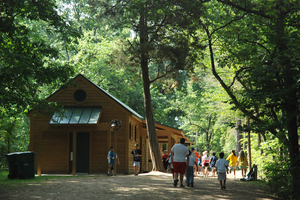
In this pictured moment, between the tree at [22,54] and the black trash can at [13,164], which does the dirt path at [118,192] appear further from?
the tree at [22,54]

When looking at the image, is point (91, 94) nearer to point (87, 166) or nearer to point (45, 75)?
point (87, 166)

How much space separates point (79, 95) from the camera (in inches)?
899

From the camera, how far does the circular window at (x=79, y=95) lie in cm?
2277

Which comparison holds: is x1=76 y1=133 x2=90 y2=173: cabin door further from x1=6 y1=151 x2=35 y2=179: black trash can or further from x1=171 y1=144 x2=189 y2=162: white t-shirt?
x1=171 y1=144 x2=189 y2=162: white t-shirt

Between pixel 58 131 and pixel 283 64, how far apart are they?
15432 mm

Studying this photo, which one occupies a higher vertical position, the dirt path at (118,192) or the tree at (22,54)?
the tree at (22,54)

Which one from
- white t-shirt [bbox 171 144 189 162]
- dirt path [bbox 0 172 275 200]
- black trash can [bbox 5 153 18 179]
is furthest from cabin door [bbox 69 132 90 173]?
white t-shirt [bbox 171 144 189 162]

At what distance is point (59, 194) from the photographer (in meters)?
10.8

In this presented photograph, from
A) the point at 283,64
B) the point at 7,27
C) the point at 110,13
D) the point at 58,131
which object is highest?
the point at 110,13

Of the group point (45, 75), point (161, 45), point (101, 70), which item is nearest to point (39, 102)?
point (45, 75)

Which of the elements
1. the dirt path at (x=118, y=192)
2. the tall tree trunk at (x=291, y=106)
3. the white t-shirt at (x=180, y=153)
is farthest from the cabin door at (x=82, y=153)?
the tall tree trunk at (x=291, y=106)

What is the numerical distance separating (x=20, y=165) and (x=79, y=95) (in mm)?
7712

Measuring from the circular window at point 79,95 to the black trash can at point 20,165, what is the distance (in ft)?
23.4

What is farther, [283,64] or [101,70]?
[101,70]
